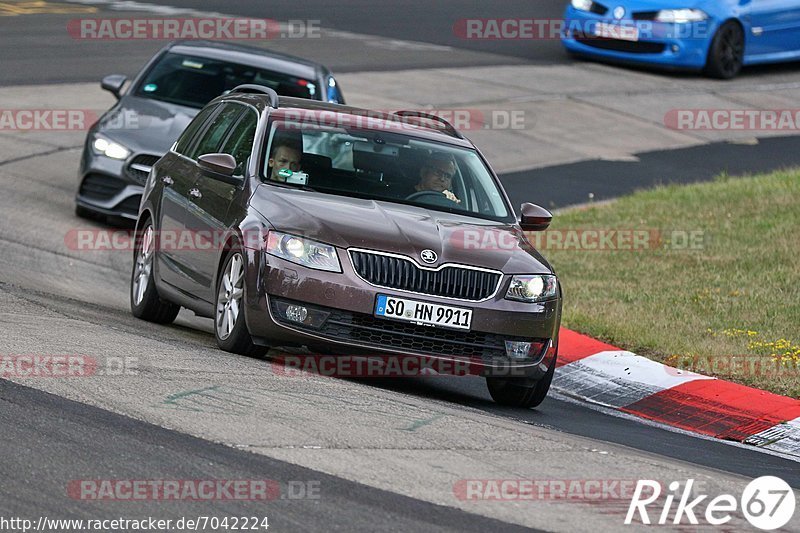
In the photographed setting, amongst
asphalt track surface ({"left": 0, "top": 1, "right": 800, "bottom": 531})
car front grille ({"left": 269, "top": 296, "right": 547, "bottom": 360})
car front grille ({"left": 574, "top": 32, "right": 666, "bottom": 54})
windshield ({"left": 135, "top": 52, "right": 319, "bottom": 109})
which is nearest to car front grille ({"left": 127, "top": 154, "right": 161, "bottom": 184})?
asphalt track surface ({"left": 0, "top": 1, "right": 800, "bottom": 531})

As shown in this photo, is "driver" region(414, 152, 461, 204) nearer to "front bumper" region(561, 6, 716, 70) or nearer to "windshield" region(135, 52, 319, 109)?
"windshield" region(135, 52, 319, 109)

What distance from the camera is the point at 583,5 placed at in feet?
82.2

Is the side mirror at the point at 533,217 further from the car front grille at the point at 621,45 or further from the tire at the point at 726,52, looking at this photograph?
the tire at the point at 726,52

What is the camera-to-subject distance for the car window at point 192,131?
1113 centimetres

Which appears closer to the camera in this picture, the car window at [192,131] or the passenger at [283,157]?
the passenger at [283,157]

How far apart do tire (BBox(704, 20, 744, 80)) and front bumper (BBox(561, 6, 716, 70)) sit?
131 millimetres

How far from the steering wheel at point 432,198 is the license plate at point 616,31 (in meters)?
15.8

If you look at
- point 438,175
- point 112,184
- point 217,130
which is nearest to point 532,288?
point 438,175

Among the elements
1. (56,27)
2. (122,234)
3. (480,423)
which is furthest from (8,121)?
(480,423)

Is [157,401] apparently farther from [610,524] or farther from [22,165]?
[22,165]

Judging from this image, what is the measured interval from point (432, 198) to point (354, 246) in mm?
1199

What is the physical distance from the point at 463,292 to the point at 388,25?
2103 cm

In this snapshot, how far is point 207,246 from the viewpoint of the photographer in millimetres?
9734

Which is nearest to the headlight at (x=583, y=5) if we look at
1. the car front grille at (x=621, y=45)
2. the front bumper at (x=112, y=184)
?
the car front grille at (x=621, y=45)
